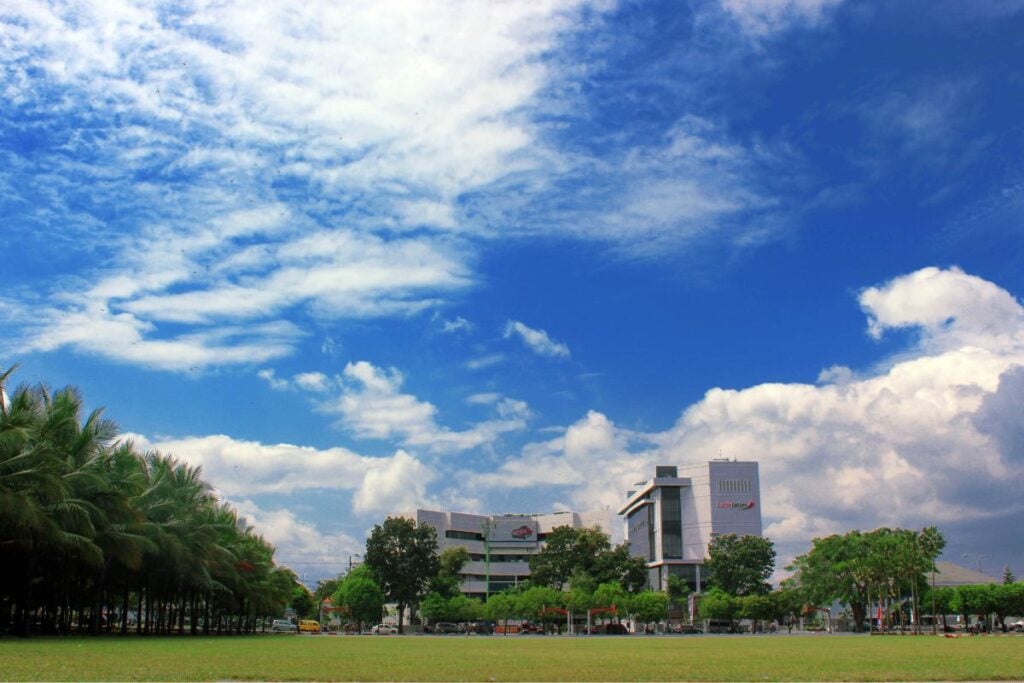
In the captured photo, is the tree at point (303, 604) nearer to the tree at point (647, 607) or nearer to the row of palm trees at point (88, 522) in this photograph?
the tree at point (647, 607)

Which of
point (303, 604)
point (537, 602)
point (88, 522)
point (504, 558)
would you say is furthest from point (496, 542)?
point (88, 522)

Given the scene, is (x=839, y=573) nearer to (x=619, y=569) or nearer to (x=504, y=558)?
(x=619, y=569)

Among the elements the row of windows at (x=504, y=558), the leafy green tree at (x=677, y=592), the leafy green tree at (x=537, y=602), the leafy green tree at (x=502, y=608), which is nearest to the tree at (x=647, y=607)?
the leafy green tree at (x=537, y=602)

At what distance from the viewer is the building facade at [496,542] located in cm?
15712

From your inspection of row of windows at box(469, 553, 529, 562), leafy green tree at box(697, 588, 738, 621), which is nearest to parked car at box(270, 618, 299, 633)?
row of windows at box(469, 553, 529, 562)

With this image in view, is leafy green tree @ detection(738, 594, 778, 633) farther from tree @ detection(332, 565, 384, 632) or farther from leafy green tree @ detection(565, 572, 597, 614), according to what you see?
tree @ detection(332, 565, 384, 632)

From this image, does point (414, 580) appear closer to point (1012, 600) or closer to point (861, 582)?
point (861, 582)

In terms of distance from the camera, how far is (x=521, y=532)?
16150cm

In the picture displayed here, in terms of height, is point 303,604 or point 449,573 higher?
point 449,573

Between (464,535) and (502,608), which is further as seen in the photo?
(464,535)

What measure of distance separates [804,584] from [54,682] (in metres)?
Answer: 108

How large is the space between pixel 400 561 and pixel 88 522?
7446 cm

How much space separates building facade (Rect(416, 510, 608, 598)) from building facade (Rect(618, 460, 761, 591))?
23173 millimetres

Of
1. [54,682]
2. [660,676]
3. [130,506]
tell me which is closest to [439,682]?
[660,676]
